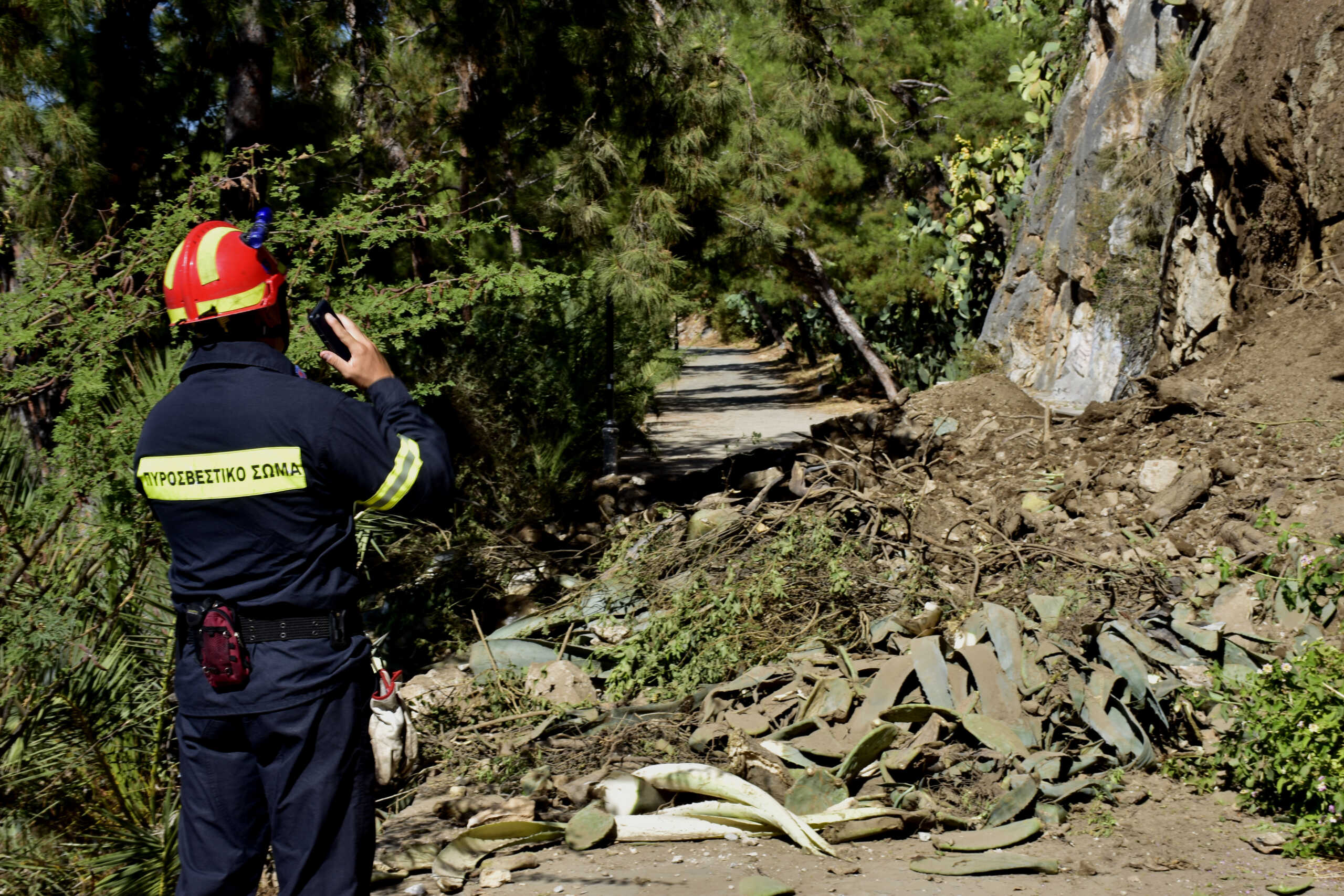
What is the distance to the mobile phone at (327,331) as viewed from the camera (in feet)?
8.18

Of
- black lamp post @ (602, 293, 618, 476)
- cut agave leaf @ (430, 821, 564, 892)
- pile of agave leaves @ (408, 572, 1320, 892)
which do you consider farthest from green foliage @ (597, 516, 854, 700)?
black lamp post @ (602, 293, 618, 476)

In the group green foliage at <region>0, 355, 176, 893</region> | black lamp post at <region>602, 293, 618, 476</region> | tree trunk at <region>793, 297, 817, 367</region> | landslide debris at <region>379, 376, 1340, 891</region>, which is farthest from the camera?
tree trunk at <region>793, 297, 817, 367</region>

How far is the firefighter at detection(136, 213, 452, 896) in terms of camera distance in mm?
2383

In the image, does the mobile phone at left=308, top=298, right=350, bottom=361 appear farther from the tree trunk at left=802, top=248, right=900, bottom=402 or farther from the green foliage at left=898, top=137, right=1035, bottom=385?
the tree trunk at left=802, top=248, right=900, bottom=402

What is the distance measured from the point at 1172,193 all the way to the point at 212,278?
9.00m

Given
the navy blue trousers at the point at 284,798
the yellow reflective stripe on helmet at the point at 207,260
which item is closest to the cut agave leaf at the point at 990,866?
the navy blue trousers at the point at 284,798

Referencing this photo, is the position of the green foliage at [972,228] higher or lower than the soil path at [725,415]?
higher

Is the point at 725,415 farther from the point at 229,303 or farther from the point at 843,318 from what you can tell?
the point at 229,303

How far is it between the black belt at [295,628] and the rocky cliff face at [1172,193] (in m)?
6.92

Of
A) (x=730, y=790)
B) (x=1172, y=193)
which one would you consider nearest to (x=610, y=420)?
(x=1172, y=193)

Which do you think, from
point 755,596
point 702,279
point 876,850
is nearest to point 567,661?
point 755,596

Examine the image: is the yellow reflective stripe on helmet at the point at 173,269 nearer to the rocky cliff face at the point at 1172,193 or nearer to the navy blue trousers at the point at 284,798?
the navy blue trousers at the point at 284,798

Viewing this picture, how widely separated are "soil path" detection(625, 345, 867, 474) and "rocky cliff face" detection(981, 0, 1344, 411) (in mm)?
2968

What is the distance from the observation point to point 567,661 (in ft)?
17.8
